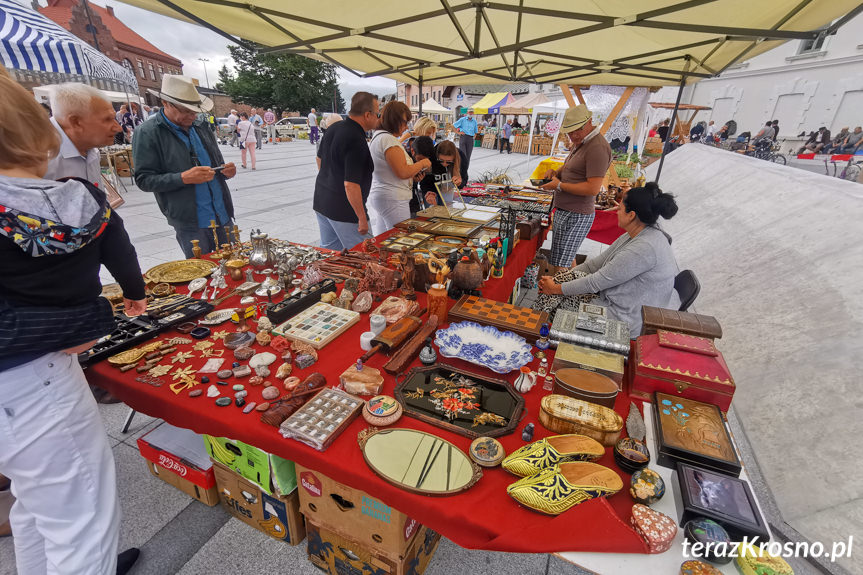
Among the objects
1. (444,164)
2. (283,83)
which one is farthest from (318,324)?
(283,83)

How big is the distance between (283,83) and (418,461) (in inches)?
1608

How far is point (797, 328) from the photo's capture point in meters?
3.28

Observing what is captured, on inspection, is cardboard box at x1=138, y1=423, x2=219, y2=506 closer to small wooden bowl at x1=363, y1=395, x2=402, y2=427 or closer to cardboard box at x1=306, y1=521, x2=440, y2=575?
cardboard box at x1=306, y1=521, x2=440, y2=575

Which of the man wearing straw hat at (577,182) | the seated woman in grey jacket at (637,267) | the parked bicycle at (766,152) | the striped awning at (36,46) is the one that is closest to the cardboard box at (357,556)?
the seated woman in grey jacket at (637,267)

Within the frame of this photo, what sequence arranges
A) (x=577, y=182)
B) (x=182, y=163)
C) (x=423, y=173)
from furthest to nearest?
(x=423, y=173) < (x=577, y=182) < (x=182, y=163)

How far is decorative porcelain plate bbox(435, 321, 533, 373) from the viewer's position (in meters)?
1.69

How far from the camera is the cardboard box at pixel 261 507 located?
1785 millimetres

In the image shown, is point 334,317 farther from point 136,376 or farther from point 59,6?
point 59,6

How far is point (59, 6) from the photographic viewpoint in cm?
2889

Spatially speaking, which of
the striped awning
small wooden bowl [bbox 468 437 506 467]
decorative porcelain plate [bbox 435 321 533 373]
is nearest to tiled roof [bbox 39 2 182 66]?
the striped awning

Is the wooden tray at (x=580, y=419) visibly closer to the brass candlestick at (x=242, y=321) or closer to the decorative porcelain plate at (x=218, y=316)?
the brass candlestick at (x=242, y=321)

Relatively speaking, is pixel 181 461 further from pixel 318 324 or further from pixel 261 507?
pixel 318 324

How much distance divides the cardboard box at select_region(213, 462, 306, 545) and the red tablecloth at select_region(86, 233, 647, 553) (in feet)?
1.82

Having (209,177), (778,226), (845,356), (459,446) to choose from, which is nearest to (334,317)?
(459,446)
